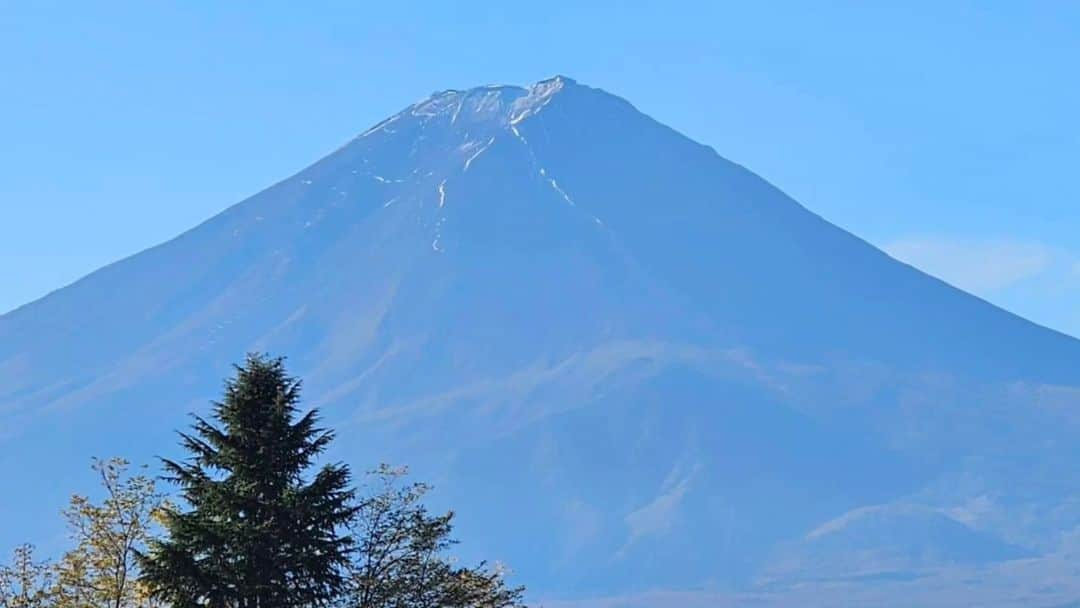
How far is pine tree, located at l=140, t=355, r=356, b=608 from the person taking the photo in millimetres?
24812

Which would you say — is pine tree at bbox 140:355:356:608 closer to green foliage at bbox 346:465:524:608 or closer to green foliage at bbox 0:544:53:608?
green foliage at bbox 346:465:524:608

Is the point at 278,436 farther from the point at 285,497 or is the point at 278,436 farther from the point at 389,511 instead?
the point at 389,511

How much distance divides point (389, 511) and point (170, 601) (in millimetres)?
3840

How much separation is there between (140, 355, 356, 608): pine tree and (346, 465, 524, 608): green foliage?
2.24 ft

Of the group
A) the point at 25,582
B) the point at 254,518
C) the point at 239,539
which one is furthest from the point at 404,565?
the point at 25,582

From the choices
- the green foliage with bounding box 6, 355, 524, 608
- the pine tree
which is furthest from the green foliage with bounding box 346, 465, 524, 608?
Answer: the pine tree

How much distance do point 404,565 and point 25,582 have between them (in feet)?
16.3

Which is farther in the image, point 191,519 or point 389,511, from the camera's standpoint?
point 389,511

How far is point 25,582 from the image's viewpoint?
2555 cm

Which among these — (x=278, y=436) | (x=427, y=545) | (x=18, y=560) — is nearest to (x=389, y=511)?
(x=427, y=545)

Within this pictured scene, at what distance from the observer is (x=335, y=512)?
85.0 feet

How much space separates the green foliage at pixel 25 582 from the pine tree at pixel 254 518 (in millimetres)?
1479

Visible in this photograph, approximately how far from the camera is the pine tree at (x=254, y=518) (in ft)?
81.4

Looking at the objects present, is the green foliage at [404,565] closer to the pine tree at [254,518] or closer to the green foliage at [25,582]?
the pine tree at [254,518]
